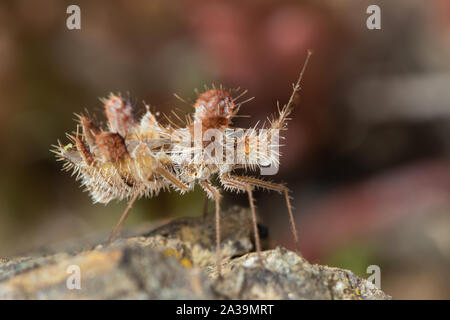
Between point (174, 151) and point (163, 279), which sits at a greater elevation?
point (174, 151)

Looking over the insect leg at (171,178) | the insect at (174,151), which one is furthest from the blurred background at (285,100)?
the insect leg at (171,178)

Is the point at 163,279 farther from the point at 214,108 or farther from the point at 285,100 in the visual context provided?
the point at 285,100

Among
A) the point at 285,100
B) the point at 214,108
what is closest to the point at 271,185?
the point at 214,108

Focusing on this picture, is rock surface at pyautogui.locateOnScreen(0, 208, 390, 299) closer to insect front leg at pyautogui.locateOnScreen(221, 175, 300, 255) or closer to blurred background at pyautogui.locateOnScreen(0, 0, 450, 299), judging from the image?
insect front leg at pyautogui.locateOnScreen(221, 175, 300, 255)

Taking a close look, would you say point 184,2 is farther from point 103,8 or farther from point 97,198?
point 97,198

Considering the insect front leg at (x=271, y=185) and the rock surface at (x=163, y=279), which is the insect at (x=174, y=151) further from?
the rock surface at (x=163, y=279)

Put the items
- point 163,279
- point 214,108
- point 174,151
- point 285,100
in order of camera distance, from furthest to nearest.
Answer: point 285,100 < point 174,151 < point 214,108 < point 163,279
